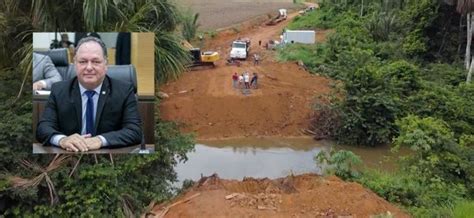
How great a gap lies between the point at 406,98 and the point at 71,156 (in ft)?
47.1

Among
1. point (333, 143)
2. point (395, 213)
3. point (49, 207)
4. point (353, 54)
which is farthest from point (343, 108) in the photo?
point (49, 207)

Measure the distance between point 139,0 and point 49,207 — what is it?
13.7 feet

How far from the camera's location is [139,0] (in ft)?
34.8

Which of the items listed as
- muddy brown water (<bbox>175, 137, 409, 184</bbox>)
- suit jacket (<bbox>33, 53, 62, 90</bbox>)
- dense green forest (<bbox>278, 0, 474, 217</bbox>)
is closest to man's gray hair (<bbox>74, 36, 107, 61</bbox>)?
suit jacket (<bbox>33, 53, 62, 90</bbox>)

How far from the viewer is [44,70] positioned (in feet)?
23.8

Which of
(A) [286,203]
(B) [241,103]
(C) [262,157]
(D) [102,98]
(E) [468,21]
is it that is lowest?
(C) [262,157]

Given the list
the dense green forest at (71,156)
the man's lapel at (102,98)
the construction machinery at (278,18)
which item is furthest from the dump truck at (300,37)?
the man's lapel at (102,98)

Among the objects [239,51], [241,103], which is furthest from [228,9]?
[241,103]

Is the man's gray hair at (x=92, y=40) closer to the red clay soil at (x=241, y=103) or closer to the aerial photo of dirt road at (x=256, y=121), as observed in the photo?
the aerial photo of dirt road at (x=256, y=121)

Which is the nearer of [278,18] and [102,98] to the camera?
[102,98]

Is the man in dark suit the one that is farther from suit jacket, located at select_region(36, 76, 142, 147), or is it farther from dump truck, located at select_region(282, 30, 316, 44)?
dump truck, located at select_region(282, 30, 316, 44)

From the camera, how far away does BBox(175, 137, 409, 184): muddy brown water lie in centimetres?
1684

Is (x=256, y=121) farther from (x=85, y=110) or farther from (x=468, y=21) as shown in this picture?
(x=85, y=110)

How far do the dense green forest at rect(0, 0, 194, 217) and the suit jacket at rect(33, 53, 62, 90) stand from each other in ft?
6.37
